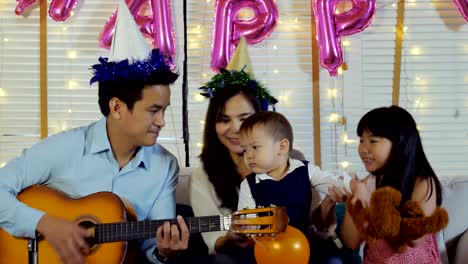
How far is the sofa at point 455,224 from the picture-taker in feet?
8.62

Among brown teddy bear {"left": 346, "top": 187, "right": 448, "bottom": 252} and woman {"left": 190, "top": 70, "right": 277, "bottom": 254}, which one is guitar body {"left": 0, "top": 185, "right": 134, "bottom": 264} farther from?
brown teddy bear {"left": 346, "top": 187, "right": 448, "bottom": 252}

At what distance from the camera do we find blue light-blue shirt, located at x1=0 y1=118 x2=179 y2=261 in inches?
92.6

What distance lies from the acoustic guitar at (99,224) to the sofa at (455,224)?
39.9 inches

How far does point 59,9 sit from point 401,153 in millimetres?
2891

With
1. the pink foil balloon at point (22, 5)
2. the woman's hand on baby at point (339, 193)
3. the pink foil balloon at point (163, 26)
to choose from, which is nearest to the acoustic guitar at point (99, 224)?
the woman's hand on baby at point (339, 193)

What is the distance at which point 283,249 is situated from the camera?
6.47 ft

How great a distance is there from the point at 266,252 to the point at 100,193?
2.18 ft

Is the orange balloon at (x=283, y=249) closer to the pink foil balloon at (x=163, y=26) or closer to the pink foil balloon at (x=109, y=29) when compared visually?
the pink foil balloon at (x=163, y=26)

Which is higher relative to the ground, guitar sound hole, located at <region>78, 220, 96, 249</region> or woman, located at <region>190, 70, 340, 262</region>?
woman, located at <region>190, 70, 340, 262</region>

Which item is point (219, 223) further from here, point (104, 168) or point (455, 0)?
point (455, 0)

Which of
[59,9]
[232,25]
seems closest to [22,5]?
[59,9]

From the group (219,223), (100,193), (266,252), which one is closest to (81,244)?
(100,193)

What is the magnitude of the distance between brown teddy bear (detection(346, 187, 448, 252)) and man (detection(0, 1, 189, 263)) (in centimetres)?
71

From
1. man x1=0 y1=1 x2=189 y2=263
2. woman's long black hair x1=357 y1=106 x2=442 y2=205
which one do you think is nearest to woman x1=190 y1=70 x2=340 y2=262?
man x1=0 y1=1 x2=189 y2=263
